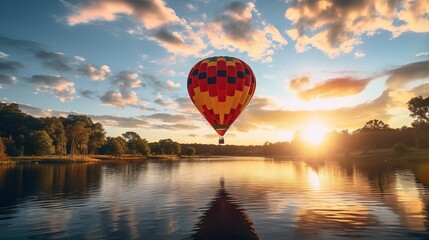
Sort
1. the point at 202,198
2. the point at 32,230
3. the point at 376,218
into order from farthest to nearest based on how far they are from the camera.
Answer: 1. the point at 202,198
2. the point at 376,218
3. the point at 32,230

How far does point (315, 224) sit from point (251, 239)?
7641mm

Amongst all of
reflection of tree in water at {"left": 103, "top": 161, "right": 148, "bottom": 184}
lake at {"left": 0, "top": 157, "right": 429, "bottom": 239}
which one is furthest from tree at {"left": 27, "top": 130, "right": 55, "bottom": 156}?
lake at {"left": 0, "top": 157, "right": 429, "bottom": 239}

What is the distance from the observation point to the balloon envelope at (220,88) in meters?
58.3

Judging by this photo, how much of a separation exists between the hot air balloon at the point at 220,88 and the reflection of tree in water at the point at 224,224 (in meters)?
24.2

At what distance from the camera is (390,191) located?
4853 cm

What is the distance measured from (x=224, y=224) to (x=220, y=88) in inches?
1341

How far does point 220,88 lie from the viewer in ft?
191

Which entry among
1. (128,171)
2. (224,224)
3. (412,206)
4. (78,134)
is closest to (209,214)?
(224,224)

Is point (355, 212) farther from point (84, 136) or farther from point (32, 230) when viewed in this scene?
point (84, 136)

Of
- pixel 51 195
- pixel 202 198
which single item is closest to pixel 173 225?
pixel 202 198

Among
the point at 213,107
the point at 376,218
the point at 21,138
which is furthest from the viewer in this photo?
the point at 21,138

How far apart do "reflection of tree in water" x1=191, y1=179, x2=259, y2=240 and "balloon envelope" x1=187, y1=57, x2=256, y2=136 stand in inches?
953

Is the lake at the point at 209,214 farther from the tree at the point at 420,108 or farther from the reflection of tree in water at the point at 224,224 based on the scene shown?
the tree at the point at 420,108

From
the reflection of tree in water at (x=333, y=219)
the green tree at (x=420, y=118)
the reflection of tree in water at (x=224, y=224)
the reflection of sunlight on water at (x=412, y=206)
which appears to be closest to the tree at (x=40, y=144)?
the reflection of tree in water at (x=224, y=224)
